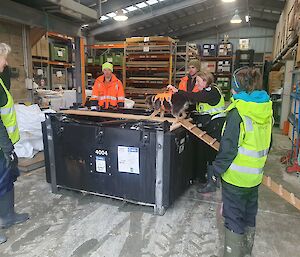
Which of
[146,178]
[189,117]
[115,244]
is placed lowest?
[115,244]

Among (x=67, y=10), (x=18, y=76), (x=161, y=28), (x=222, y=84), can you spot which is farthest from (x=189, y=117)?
(x=161, y=28)

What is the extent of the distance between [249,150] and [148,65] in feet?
18.8

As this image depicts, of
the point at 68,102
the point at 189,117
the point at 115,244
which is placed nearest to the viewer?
the point at 115,244

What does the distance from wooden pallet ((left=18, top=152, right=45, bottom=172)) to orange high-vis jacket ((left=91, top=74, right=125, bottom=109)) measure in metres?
1.36

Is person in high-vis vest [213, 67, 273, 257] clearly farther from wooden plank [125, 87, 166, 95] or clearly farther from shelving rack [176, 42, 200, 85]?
shelving rack [176, 42, 200, 85]

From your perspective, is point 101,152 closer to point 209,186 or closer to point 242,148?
point 209,186

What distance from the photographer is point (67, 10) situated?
442 cm

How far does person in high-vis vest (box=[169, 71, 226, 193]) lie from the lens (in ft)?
10.3

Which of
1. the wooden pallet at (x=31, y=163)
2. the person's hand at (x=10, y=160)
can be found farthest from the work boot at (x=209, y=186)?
the wooden pallet at (x=31, y=163)

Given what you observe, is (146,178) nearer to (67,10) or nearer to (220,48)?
(67,10)

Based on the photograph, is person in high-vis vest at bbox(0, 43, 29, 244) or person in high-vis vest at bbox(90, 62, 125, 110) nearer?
person in high-vis vest at bbox(0, 43, 29, 244)

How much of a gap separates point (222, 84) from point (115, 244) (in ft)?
38.4

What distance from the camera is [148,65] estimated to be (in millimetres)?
7160

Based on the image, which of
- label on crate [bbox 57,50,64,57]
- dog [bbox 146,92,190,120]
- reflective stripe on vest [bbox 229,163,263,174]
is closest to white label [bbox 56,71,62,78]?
label on crate [bbox 57,50,64,57]
